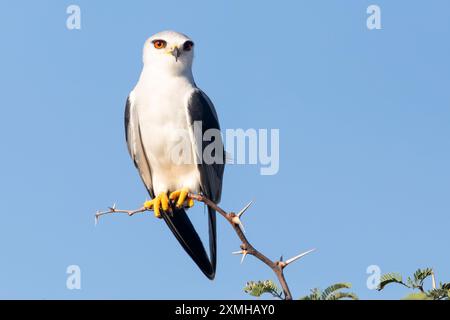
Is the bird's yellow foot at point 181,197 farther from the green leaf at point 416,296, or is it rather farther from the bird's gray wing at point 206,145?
the green leaf at point 416,296

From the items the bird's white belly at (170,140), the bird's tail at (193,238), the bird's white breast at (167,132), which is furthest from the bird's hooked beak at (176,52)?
the bird's tail at (193,238)

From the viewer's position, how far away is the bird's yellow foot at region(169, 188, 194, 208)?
697 cm

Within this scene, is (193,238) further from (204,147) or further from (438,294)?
(438,294)

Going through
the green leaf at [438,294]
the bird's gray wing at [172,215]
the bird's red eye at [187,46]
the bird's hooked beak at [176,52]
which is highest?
the bird's red eye at [187,46]

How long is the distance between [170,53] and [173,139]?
107 cm

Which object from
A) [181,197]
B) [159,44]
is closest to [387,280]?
[181,197]

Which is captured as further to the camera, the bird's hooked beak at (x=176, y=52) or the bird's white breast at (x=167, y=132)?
the bird's hooked beak at (x=176, y=52)

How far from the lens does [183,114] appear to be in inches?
283

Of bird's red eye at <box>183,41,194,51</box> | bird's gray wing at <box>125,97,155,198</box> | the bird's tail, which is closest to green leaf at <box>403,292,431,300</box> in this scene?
the bird's tail

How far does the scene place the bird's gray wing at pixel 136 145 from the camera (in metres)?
7.40

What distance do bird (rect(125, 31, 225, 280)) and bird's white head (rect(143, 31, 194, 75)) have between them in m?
0.01

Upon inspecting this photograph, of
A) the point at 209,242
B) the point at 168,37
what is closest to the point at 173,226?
the point at 209,242
